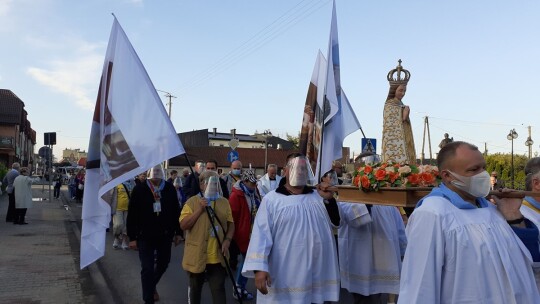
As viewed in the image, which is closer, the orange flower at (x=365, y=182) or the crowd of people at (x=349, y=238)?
the crowd of people at (x=349, y=238)

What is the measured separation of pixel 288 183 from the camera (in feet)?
14.7

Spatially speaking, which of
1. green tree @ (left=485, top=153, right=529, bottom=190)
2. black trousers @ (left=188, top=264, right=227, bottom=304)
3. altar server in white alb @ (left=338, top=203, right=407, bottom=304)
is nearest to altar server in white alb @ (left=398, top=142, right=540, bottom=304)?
altar server in white alb @ (left=338, top=203, right=407, bottom=304)

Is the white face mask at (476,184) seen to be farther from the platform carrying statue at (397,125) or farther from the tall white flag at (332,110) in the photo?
the platform carrying statue at (397,125)

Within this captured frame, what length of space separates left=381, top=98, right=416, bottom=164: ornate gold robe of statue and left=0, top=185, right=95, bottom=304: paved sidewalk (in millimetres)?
4449

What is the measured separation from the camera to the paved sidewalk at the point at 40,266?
6.82m

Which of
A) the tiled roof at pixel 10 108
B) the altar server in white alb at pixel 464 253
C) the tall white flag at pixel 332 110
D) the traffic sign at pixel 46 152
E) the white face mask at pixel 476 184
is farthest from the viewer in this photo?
the tiled roof at pixel 10 108

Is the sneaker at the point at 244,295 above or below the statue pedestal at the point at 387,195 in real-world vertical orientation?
below

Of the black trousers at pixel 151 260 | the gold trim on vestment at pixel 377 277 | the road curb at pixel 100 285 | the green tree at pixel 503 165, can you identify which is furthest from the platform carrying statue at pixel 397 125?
the green tree at pixel 503 165

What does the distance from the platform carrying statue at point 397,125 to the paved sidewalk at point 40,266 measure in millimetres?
4476

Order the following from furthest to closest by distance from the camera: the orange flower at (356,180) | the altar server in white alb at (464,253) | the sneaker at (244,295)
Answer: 1. the sneaker at (244,295)
2. the orange flower at (356,180)
3. the altar server in white alb at (464,253)

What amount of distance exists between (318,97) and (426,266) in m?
3.49

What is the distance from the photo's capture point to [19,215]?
15.1m

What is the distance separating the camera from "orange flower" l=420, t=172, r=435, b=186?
4082mm

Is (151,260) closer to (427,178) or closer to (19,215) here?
(427,178)
